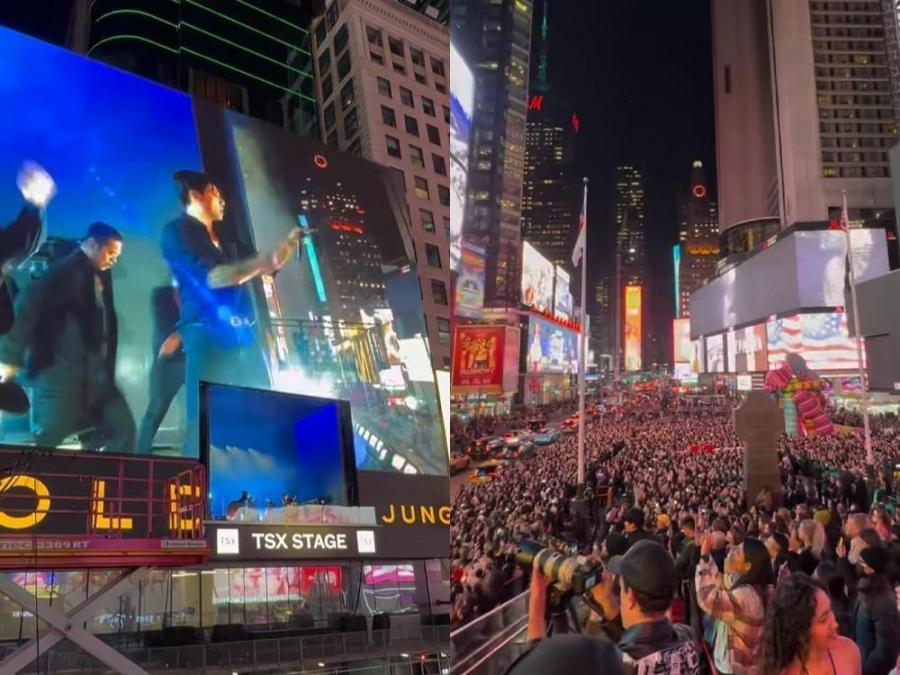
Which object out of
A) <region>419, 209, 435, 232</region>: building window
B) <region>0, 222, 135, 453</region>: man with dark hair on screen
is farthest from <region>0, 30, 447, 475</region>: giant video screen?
<region>419, 209, 435, 232</region>: building window

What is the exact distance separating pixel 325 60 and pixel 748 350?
19.4 m

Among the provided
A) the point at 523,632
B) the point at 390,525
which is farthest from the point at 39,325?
the point at 523,632

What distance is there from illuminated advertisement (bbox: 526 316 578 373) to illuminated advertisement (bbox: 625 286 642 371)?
259 mm

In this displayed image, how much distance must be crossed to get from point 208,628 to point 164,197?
5.41 m

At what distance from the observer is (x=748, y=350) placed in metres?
3.18

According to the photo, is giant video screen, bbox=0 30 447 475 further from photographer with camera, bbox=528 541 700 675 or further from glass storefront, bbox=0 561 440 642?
photographer with camera, bbox=528 541 700 675

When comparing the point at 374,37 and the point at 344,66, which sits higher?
the point at 374,37

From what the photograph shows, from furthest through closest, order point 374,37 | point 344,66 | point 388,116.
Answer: point 344,66, point 374,37, point 388,116

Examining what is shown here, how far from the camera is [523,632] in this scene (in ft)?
7.98

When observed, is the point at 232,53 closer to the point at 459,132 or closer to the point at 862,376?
the point at 459,132

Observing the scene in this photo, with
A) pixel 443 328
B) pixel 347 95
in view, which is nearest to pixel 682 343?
pixel 443 328

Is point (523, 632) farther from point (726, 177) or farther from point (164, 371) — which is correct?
point (164, 371)

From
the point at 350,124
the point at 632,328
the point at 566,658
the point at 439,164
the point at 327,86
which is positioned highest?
the point at 327,86

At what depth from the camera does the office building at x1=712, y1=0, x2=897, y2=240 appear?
3352mm
